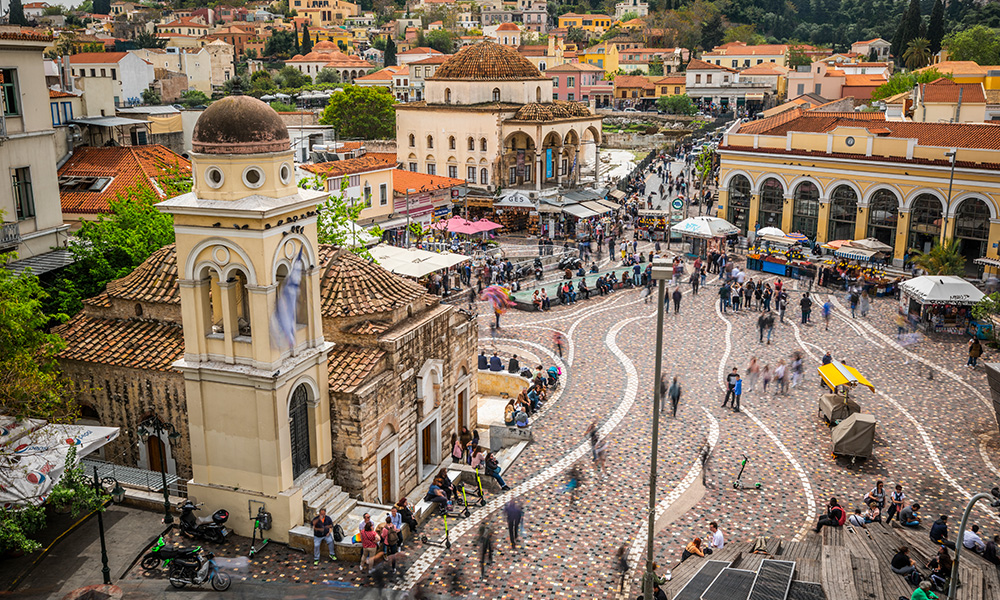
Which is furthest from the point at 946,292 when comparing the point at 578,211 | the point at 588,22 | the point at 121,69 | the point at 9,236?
the point at 588,22

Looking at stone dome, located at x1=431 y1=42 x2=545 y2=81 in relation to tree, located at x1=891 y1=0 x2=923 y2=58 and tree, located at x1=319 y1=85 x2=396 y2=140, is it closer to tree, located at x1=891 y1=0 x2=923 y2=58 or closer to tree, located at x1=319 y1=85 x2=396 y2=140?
tree, located at x1=319 y1=85 x2=396 y2=140

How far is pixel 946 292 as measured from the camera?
2856 centimetres

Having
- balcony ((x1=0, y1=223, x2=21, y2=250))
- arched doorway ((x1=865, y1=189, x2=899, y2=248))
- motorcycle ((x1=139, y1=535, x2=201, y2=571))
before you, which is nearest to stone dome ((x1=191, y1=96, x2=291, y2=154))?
motorcycle ((x1=139, y1=535, x2=201, y2=571))

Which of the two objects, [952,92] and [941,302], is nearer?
[941,302]

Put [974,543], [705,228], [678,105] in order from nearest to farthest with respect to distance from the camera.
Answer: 1. [974,543]
2. [705,228]
3. [678,105]

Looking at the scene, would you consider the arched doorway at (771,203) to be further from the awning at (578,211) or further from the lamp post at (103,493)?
the lamp post at (103,493)

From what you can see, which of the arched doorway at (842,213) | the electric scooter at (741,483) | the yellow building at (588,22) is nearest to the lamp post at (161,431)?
the electric scooter at (741,483)

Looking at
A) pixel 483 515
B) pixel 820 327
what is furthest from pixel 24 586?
pixel 820 327

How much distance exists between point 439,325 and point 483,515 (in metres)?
4.74

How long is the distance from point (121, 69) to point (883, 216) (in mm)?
74927

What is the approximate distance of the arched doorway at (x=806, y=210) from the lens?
41.9 m

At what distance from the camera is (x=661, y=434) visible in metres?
21.5

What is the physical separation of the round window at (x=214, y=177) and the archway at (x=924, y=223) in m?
32.6

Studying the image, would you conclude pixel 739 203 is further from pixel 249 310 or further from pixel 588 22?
pixel 588 22
